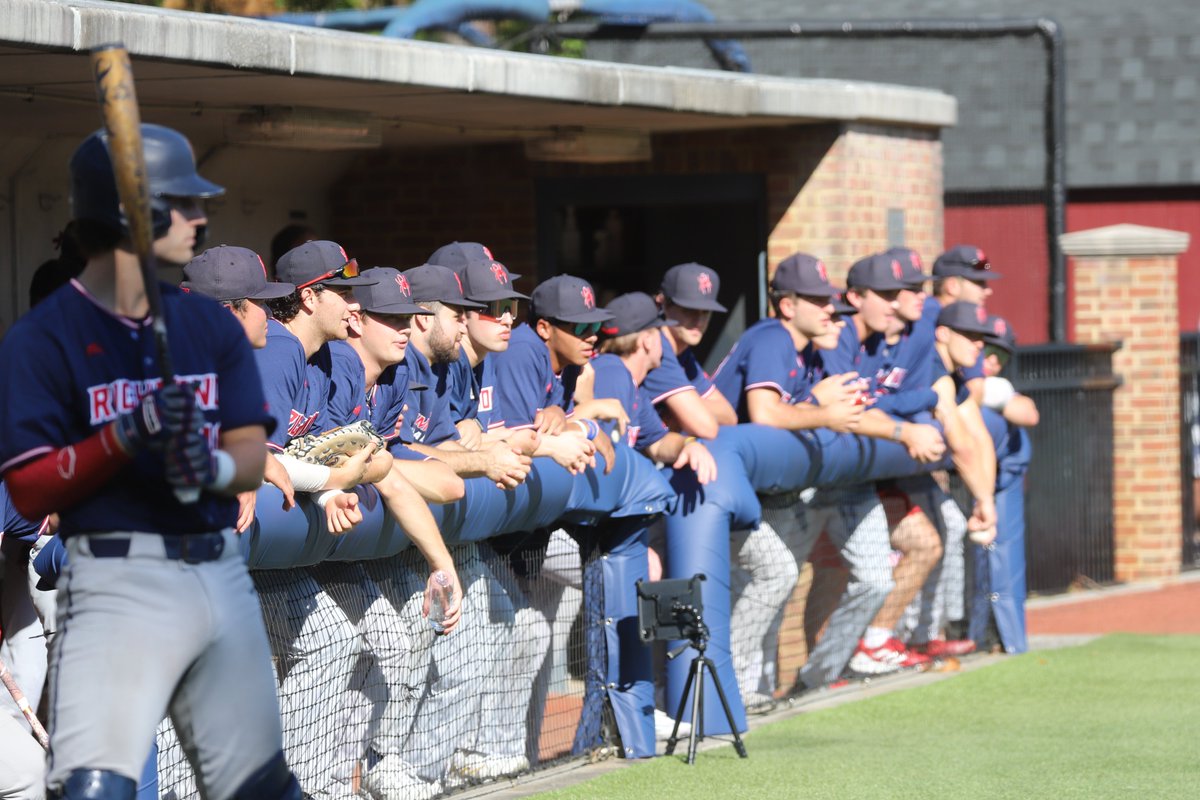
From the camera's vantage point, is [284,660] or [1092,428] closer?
[284,660]

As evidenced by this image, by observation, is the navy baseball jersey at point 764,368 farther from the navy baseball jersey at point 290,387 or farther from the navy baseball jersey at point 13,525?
the navy baseball jersey at point 13,525

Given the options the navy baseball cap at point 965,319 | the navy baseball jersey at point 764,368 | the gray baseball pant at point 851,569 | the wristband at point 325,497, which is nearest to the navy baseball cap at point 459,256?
the wristband at point 325,497

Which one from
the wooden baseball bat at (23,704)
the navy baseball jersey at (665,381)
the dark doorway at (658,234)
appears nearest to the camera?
the wooden baseball bat at (23,704)

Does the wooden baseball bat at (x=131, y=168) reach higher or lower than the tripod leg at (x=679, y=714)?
higher

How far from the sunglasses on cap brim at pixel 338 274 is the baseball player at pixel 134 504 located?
1890 mm

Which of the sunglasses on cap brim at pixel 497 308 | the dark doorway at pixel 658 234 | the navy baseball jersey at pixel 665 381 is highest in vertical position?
the dark doorway at pixel 658 234

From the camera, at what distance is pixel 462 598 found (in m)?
5.81

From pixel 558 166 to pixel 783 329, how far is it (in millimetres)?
3604

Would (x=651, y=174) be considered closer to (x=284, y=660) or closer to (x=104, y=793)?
(x=284, y=660)

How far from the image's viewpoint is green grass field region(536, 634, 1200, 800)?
6043 mm

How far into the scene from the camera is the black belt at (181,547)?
135 inches

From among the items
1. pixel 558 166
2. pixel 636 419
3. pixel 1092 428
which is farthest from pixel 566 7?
pixel 636 419

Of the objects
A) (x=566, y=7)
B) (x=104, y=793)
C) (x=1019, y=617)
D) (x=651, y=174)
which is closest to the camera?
(x=104, y=793)

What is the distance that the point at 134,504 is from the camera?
347 centimetres
